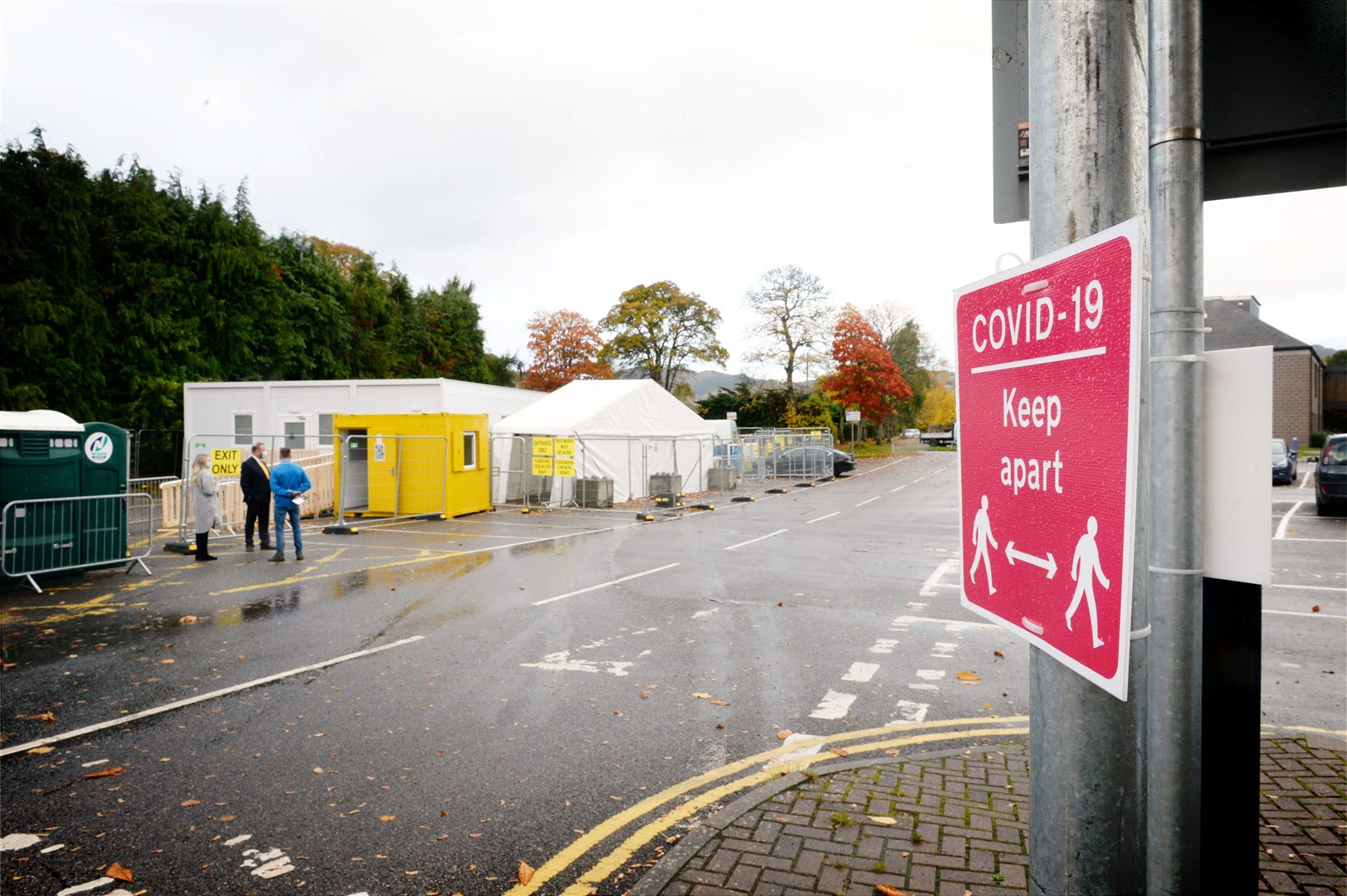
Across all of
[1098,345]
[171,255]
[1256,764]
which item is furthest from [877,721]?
[171,255]

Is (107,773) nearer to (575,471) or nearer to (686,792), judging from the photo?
(686,792)

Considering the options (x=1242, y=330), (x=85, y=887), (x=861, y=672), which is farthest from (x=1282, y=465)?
(x=1242, y=330)

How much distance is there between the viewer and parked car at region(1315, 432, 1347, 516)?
19109mm

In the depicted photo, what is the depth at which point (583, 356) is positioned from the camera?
63562 millimetres

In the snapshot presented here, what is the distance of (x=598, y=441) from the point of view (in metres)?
26.0

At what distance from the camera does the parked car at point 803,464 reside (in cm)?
3812

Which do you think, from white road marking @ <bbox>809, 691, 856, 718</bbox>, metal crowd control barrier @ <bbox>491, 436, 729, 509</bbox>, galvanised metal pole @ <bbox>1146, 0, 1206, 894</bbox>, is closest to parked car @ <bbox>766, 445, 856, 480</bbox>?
metal crowd control barrier @ <bbox>491, 436, 729, 509</bbox>

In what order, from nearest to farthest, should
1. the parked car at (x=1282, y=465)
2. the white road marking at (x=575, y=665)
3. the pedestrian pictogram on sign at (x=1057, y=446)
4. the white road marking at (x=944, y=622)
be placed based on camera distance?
1. the pedestrian pictogram on sign at (x=1057, y=446)
2. the white road marking at (x=575, y=665)
3. the white road marking at (x=944, y=622)
4. the parked car at (x=1282, y=465)

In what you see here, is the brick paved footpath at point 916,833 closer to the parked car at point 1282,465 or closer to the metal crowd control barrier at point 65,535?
the metal crowd control barrier at point 65,535

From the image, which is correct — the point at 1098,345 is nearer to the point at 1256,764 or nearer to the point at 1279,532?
the point at 1256,764

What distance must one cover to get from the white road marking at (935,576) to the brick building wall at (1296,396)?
206 feet

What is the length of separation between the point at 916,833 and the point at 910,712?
2125 mm

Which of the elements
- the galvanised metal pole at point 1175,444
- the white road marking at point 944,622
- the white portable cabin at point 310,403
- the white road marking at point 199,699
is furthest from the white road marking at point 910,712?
the white portable cabin at point 310,403

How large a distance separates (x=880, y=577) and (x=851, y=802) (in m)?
7.85
